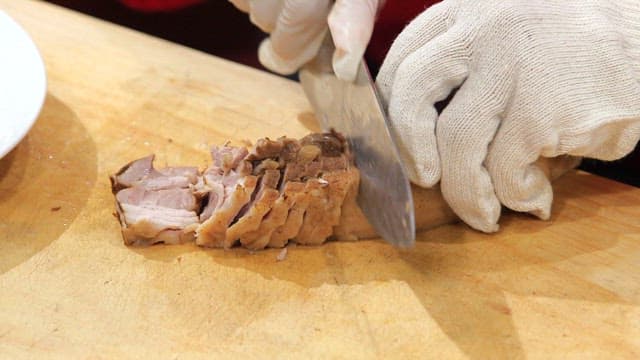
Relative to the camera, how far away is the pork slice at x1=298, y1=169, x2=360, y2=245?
57.1 inches

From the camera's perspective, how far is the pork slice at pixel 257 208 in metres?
1.42

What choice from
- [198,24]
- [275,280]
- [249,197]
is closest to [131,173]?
[249,197]

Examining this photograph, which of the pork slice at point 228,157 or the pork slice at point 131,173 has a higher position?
the pork slice at point 228,157

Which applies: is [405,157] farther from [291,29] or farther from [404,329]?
[291,29]

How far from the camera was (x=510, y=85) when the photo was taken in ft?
4.52

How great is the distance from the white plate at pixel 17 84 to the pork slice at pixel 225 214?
15.9 inches

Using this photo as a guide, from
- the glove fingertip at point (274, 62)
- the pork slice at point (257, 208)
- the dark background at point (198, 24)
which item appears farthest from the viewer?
the dark background at point (198, 24)

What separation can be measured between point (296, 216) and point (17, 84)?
2.25 ft

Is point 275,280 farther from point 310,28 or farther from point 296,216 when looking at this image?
point 310,28

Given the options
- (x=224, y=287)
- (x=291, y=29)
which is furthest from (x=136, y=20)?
(x=224, y=287)

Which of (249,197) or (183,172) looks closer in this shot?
(249,197)

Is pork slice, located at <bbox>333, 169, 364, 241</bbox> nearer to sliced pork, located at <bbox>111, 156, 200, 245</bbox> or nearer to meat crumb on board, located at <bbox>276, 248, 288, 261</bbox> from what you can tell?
meat crumb on board, located at <bbox>276, 248, 288, 261</bbox>

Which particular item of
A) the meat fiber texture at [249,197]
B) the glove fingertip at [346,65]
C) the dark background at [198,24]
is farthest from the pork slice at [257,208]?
the dark background at [198,24]

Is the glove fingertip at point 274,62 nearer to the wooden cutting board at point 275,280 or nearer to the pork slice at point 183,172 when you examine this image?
the wooden cutting board at point 275,280
